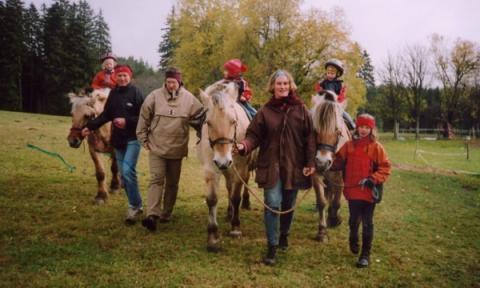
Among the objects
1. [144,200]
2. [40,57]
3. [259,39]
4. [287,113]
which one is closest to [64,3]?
[40,57]

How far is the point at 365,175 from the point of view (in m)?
4.68

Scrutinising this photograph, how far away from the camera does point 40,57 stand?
42.8 metres

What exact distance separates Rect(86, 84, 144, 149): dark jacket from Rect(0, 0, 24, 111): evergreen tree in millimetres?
38853

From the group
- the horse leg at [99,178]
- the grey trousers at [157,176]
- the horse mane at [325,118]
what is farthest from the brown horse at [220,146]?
the horse leg at [99,178]

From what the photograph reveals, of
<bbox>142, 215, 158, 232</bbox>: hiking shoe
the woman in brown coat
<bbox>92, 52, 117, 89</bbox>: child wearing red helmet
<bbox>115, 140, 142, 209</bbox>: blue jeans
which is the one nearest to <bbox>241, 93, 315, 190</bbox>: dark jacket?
the woman in brown coat

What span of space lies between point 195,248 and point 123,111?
8.24 ft

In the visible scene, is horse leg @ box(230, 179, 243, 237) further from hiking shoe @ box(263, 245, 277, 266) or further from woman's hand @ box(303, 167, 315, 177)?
woman's hand @ box(303, 167, 315, 177)

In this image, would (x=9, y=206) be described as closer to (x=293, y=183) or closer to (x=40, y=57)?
(x=293, y=183)

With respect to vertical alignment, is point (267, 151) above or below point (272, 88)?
below

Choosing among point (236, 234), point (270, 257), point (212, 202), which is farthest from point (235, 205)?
point (270, 257)

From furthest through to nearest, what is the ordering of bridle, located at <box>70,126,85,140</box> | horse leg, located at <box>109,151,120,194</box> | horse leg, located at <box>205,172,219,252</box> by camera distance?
horse leg, located at <box>109,151,120,194</box> < bridle, located at <box>70,126,85,140</box> < horse leg, located at <box>205,172,219,252</box>

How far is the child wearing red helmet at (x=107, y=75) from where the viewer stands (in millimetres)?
7369

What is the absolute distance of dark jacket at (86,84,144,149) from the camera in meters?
5.85

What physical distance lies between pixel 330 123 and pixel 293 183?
935 millimetres
